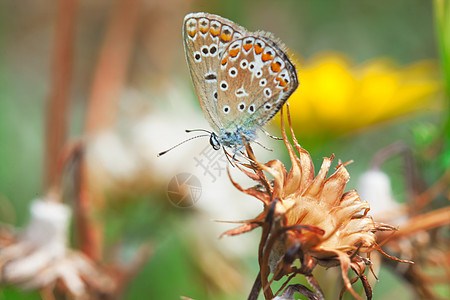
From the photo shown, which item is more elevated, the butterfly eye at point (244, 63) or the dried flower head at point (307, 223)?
the butterfly eye at point (244, 63)

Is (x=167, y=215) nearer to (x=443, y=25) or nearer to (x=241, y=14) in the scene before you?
(x=443, y=25)

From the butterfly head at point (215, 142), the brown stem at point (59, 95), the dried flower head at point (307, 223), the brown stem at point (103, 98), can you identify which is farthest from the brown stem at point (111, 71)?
the dried flower head at point (307, 223)

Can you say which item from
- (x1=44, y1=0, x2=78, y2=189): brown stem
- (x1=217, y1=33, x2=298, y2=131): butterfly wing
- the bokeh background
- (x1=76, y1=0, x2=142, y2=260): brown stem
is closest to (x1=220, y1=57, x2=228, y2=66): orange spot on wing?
(x1=217, y1=33, x2=298, y2=131): butterfly wing

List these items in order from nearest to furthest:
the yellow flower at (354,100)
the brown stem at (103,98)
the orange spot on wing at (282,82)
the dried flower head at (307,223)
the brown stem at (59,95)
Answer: the dried flower head at (307,223)
the orange spot on wing at (282,82)
the brown stem at (103,98)
the brown stem at (59,95)
the yellow flower at (354,100)

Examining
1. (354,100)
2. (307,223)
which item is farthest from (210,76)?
(354,100)

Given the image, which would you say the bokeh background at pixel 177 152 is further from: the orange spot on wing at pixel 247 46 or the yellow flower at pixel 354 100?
the orange spot on wing at pixel 247 46

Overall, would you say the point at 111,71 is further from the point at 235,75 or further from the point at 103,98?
the point at 235,75

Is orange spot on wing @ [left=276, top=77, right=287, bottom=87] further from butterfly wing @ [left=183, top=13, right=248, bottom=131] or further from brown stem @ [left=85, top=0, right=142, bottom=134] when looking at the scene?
brown stem @ [left=85, top=0, right=142, bottom=134]

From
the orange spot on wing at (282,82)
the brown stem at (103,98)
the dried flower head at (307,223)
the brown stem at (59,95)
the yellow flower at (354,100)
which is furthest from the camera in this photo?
the yellow flower at (354,100)
